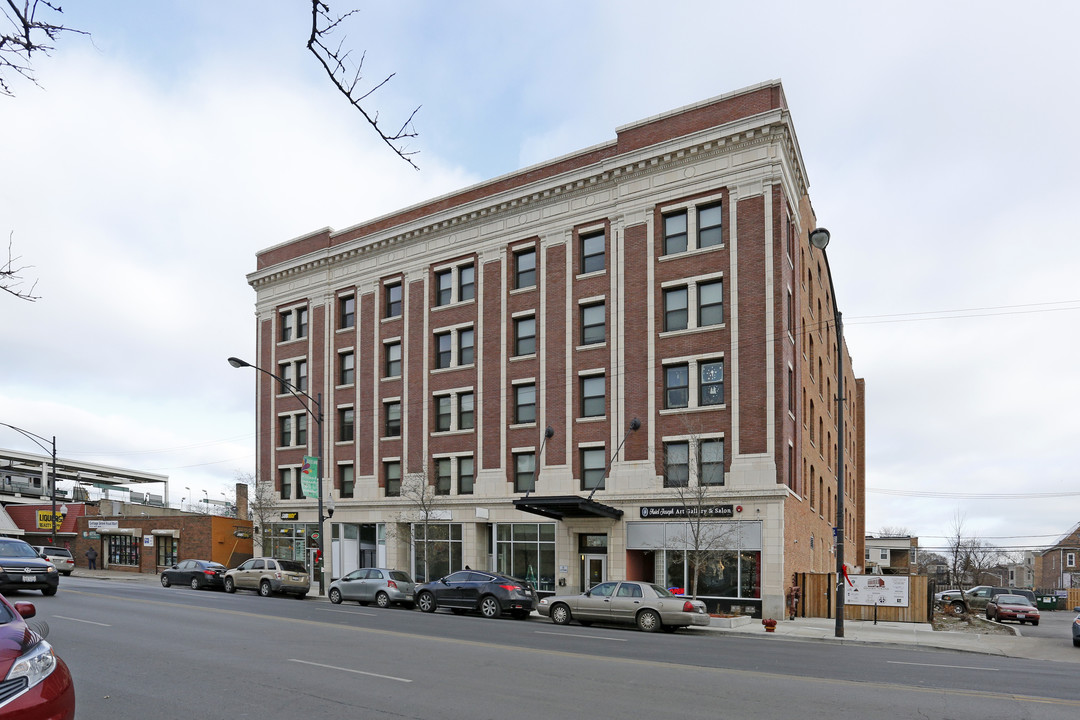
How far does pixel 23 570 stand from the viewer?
84.4ft

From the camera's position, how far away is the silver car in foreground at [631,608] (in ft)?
76.3

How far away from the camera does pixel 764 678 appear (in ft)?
43.5

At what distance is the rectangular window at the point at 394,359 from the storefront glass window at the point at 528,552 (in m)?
9.93

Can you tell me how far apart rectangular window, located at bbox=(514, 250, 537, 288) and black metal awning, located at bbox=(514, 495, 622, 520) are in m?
9.95

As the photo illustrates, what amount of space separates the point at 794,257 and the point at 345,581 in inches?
831

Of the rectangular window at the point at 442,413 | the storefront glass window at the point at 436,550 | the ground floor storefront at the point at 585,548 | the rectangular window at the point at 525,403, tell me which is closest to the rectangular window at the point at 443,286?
the rectangular window at the point at 442,413

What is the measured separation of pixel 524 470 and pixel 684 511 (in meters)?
8.27

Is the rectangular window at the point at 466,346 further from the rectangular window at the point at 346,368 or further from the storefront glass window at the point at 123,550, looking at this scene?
the storefront glass window at the point at 123,550

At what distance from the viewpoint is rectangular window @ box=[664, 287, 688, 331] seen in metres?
33.0

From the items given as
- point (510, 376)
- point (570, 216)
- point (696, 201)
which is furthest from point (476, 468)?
point (696, 201)

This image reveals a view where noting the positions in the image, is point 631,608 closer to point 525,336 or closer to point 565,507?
point 565,507

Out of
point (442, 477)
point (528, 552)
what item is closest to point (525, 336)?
point (442, 477)

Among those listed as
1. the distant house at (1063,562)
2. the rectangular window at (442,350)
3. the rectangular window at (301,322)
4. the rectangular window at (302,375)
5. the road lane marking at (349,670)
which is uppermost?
the rectangular window at (301,322)

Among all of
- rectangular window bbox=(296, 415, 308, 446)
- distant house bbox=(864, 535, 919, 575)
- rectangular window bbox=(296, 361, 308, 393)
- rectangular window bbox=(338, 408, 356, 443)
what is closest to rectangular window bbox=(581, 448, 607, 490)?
rectangular window bbox=(338, 408, 356, 443)
